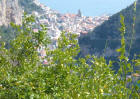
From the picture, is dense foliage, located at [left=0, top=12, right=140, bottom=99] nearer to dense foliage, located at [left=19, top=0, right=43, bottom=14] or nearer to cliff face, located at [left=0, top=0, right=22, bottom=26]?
cliff face, located at [left=0, top=0, right=22, bottom=26]

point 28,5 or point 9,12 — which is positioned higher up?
point 28,5

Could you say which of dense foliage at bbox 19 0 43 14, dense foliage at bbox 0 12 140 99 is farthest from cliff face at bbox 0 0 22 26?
dense foliage at bbox 0 12 140 99

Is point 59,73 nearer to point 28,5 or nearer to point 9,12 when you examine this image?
point 9,12

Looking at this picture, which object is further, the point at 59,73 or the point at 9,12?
the point at 9,12

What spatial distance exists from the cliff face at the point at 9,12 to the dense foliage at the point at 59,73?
178 ft

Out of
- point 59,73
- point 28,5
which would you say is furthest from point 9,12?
point 59,73

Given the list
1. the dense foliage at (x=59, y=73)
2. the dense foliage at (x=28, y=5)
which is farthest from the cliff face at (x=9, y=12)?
the dense foliage at (x=59, y=73)

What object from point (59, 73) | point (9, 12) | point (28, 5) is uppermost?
point (28, 5)

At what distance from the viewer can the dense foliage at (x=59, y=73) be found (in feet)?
7.09

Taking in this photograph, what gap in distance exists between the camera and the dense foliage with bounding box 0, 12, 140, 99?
7.09 feet

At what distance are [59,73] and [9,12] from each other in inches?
2573

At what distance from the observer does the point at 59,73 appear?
11.2 ft

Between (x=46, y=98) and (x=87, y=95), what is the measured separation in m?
0.34

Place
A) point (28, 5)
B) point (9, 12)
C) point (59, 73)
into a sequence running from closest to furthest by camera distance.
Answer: point (59, 73), point (9, 12), point (28, 5)
